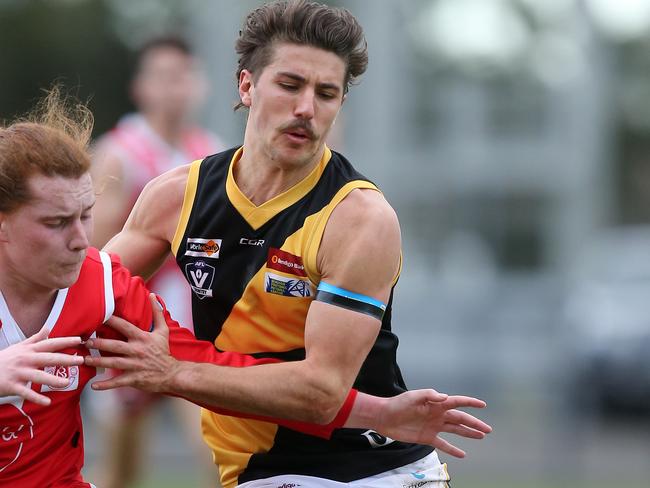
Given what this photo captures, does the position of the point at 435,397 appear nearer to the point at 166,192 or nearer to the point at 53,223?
the point at 166,192

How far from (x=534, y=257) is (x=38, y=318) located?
1037 inches

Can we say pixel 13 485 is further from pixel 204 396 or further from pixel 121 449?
pixel 121 449

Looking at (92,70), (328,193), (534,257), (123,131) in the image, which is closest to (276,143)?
(328,193)

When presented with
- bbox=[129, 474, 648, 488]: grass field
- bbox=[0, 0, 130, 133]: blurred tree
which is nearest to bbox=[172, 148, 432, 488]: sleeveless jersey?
bbox=[129, 474, 648, 488]: grass field

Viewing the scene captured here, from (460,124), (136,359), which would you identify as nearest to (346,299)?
(136,359)

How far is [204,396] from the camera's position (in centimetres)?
425

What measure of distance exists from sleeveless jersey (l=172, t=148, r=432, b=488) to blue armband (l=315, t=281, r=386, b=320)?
10 centimetres

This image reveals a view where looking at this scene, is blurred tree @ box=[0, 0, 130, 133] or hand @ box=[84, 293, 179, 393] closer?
hand @ box=[84, 293, 179, 393]

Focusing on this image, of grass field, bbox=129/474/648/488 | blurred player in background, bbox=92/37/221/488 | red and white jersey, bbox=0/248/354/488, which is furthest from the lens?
grass field, bbox=129/474/648/488

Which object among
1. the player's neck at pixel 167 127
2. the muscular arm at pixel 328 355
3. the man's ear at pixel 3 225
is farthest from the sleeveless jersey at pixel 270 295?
the player's neck at pixel 167 127

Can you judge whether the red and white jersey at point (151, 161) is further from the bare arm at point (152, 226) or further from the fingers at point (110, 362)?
the fingers at point (110, 362)

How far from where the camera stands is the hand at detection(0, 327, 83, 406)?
3760mm

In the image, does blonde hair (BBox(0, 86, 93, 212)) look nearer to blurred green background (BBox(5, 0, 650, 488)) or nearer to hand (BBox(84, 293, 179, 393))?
hand (BBox(84, 293, 179, 393))

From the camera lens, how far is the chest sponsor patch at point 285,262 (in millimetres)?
4387
